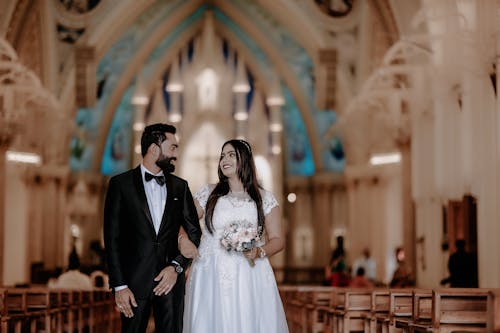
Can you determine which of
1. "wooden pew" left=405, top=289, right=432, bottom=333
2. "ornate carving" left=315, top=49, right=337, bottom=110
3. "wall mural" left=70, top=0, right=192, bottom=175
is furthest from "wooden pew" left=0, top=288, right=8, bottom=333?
"wall mural" left=70, top=0, right=192, bottom=175

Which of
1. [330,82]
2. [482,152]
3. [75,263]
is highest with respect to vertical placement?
[330,82]

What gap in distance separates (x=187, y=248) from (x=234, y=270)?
557mm

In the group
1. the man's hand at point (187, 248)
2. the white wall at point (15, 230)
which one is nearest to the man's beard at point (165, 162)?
the man's hand at point (187, 248)

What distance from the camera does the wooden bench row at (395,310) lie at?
7004 millimetres

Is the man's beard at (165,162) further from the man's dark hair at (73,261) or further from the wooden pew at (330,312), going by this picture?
the man's dark hair at (73,261)

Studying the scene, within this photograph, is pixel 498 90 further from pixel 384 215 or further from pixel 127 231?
pixel 384 215

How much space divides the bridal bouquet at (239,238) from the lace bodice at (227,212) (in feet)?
0.43

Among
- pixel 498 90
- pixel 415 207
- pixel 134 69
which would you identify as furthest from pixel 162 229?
pixel 134 69

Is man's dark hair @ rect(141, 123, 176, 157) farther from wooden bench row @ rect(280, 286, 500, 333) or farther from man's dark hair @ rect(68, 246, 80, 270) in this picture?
man's dark hair @ rect(68, 246, 80, 270)

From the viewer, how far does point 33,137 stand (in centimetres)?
2117

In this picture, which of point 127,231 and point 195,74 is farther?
point 195,74

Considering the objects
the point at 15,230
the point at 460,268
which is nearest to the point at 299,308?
the point at 460,268

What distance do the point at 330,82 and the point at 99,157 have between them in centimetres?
902

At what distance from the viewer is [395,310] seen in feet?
30.2
